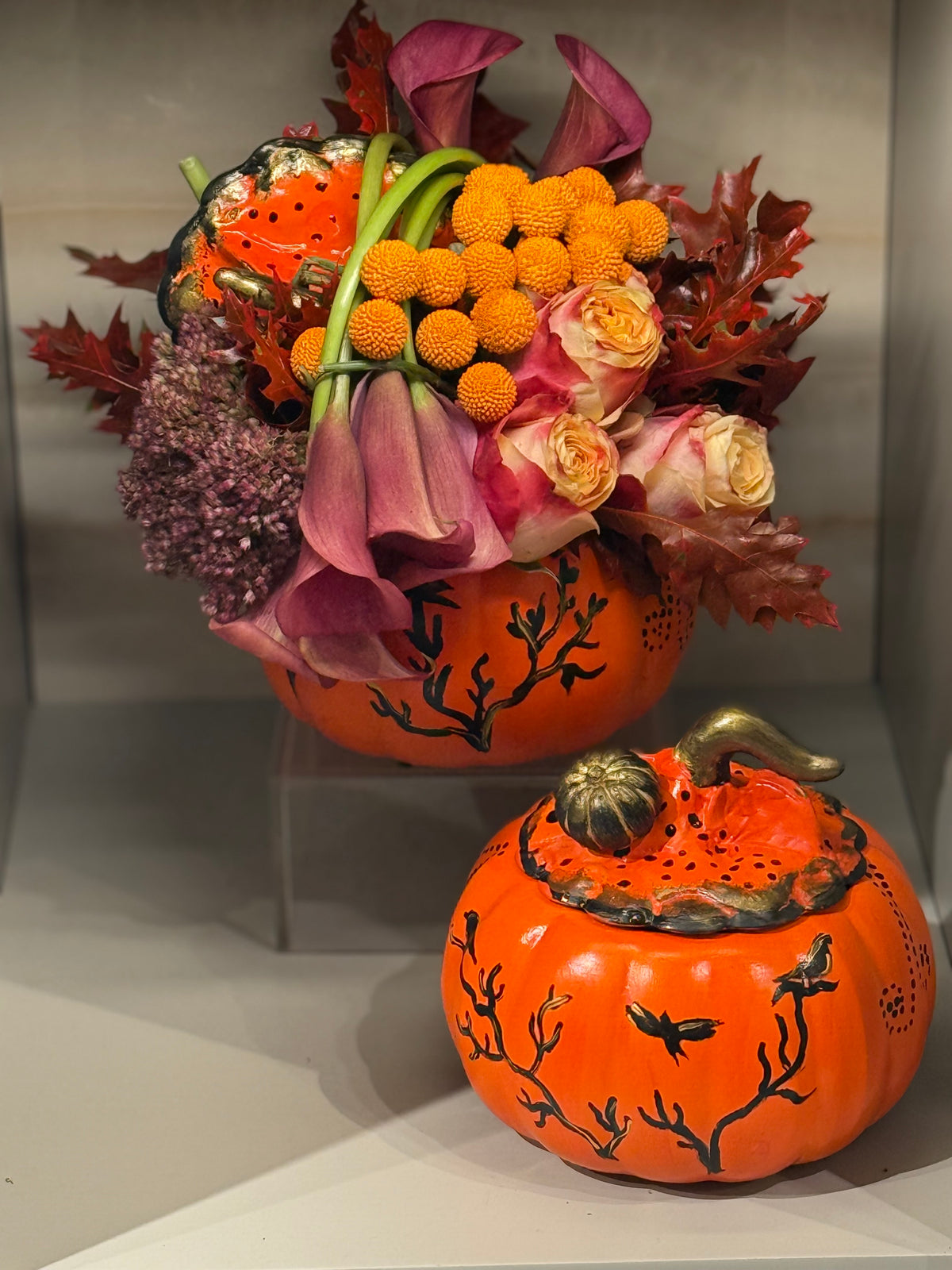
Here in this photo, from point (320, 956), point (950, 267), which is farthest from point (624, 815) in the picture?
point (950, 267)

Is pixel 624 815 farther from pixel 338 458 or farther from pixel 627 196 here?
pixel 627 196

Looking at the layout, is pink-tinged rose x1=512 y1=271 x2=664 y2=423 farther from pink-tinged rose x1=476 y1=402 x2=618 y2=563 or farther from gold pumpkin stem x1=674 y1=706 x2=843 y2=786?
gold pumpkin stem x1=674 y1=706 x2=843 y2=786

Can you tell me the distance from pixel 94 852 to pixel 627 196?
2.36ft

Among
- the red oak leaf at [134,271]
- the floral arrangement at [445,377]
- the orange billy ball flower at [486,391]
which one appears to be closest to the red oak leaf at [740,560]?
the floral arrangement at [445,377]

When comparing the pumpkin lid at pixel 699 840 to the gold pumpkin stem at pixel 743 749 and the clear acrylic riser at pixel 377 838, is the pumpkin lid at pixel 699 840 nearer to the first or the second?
the gold pumpkin stem at pixel 743 749

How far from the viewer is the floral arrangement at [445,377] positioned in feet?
3.19

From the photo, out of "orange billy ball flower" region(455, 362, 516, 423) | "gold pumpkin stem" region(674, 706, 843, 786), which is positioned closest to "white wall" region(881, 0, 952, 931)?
"gold pumpkin stem" region(674, 706, 843, 786)

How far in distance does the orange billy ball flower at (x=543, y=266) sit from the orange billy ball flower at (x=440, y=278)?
0.04m

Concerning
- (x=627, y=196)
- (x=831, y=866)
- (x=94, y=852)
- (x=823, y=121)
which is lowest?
(x=94, y=852)

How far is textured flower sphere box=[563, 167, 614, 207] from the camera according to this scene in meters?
1.07

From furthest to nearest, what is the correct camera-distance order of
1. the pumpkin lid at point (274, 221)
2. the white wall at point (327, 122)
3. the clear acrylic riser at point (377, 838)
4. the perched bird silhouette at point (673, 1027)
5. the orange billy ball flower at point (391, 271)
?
the white wall at point (327, 122) < the clear acrylic riser at point (377, 838) < the pumpkin lid at point (274, 221) < the orange billy ball flower at point (391, 271) < the perched bird silhouette at point (673, 1027)

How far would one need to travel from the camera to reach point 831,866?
3.03 ft

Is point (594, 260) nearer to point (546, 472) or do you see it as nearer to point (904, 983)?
point (546, 472)

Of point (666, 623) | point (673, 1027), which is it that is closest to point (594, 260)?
point (666, 623)
